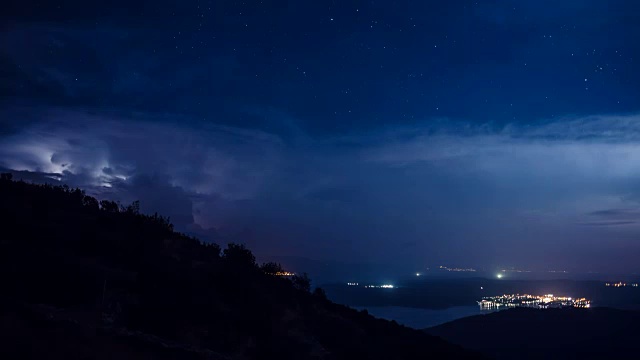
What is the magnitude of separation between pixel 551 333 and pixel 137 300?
80.9m

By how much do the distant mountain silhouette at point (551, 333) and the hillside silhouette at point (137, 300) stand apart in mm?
48921

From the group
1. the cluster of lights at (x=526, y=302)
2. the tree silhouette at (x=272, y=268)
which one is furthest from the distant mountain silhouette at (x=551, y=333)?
the cluster of lights at (x=526, y=302)

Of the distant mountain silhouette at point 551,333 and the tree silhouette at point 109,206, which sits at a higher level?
the tree silhouette at point 109,206

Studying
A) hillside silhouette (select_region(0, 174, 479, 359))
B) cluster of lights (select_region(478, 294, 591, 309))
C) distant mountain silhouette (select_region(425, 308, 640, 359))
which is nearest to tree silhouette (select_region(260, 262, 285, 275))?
hillside silhouette (select_region(0, 174, 479, 359))

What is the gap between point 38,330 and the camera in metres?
13.3

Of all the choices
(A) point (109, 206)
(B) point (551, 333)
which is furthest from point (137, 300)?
(B) point (551, 333)

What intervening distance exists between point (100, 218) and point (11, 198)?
4.37m

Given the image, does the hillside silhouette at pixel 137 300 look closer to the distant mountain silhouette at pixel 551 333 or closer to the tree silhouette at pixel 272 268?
the tree silhouette at pixel 272 268

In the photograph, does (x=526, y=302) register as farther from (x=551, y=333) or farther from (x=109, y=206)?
(x=109, y=206)

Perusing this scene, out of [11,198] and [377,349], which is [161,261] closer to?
[11,198]

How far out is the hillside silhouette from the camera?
14328 mm

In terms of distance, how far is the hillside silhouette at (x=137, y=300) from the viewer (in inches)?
564

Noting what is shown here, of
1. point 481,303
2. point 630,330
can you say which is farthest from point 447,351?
point 481,303

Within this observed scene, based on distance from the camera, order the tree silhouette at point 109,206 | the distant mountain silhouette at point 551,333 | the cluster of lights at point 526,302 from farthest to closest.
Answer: the cluster of lights at point 526,302 → the distant mountain silhouette at point 551,333 → the tree silhouette at point 109,206
